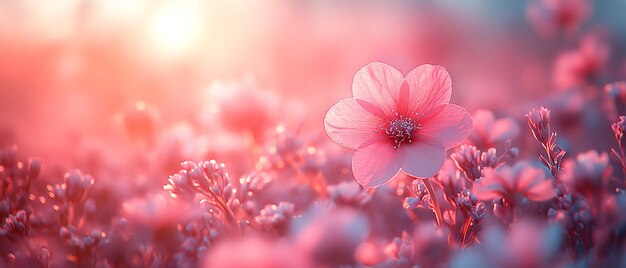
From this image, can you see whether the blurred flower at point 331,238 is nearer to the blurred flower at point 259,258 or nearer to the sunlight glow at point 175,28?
the blurred flower at point 259,258

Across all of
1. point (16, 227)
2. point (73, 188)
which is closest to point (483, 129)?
point (73, 188)

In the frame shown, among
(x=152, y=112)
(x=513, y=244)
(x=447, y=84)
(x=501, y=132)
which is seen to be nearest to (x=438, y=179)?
(x=447, y=84)

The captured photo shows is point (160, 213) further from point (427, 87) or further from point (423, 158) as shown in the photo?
point (427, 87)

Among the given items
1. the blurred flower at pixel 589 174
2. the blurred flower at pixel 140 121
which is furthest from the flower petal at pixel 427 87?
the blurred flower at pixel 140 121

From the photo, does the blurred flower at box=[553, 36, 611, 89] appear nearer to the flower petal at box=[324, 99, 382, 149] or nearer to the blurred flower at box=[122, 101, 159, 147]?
the flower petal at box=[324, 99, 382, 149]

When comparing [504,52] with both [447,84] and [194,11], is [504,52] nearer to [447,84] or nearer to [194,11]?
[194,11]

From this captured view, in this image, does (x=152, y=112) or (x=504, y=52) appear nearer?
(x=152, y=112)
